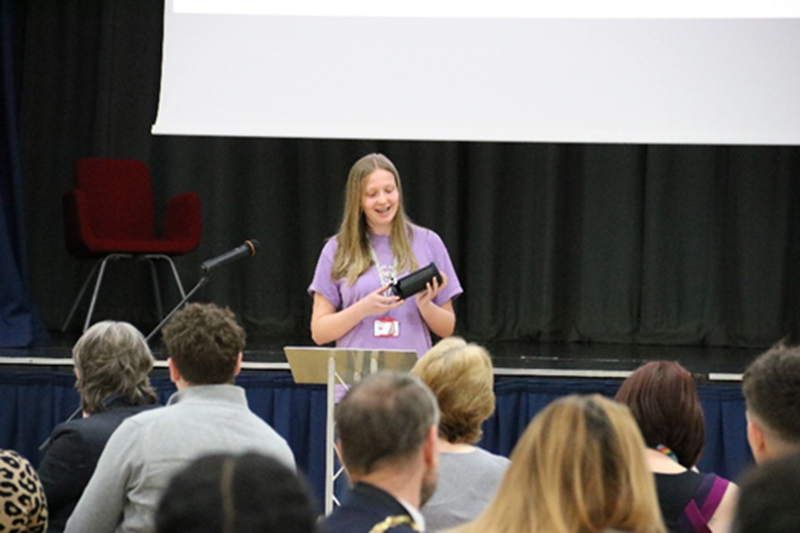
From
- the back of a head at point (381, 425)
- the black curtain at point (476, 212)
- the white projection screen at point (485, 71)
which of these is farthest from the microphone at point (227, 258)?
the back of a head at point (381, 425)

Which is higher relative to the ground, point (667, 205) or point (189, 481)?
point (667, 205)

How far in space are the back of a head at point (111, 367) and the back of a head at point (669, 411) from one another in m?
1.25

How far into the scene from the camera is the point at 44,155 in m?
7.14

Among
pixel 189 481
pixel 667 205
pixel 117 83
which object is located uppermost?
pixel 117 83

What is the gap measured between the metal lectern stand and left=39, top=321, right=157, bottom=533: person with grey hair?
516 mm

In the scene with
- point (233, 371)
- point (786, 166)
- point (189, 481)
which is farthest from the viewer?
point (786, 166)

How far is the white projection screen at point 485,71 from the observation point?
202 inches

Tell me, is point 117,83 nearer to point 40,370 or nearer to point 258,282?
point 258,282

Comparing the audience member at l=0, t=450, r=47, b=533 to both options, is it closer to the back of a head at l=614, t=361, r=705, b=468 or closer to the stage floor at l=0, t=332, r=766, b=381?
the back of a head at l=614, t=361, r=705, b=468

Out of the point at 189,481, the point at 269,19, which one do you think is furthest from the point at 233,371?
the point at 269,19

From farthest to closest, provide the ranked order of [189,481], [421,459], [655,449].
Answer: [655,449] → [421,459] → [189,481]

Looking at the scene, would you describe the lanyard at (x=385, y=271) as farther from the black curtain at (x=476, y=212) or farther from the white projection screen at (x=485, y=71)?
the black curtain at (x=476, y=212)

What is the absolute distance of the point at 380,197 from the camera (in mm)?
3758

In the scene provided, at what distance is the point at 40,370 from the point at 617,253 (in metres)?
3.47
